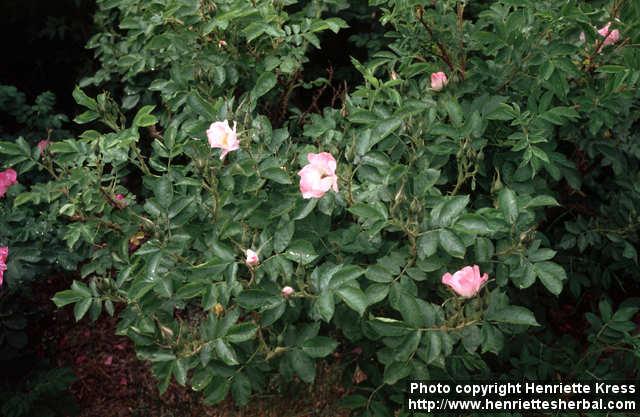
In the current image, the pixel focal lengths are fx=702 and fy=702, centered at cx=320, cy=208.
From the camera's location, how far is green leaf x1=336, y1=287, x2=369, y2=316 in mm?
1539

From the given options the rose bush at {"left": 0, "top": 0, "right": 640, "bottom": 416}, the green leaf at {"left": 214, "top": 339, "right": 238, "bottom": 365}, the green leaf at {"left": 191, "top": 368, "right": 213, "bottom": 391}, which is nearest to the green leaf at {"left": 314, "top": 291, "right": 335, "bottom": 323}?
the rose bush at {"left": 0, "top": 0, "right": 640, "bottom": 416}

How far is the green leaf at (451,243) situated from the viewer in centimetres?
157

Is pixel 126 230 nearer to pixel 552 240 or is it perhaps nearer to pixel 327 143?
pixel 327 143

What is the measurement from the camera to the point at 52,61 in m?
4.11

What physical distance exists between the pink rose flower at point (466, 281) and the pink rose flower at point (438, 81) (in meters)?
0.67

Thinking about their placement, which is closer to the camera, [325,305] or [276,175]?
[325,305]

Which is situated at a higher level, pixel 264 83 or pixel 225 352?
pixel 264 83

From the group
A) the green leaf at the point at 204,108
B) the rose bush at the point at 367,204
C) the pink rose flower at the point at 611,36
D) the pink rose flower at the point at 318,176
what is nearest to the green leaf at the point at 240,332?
the rose bush at the point at 367,204

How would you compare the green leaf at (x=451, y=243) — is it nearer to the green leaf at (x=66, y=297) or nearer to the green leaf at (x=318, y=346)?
the green leaf at (x=318, y=346)

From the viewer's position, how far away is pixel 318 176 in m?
1.63

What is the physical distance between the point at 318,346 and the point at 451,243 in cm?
42

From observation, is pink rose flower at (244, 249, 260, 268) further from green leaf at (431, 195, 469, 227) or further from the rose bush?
green leaf at (431, 195, 469, 227)

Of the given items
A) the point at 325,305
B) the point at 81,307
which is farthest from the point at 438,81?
the point at 81,307

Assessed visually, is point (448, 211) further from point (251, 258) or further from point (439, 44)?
point (439, 44)
